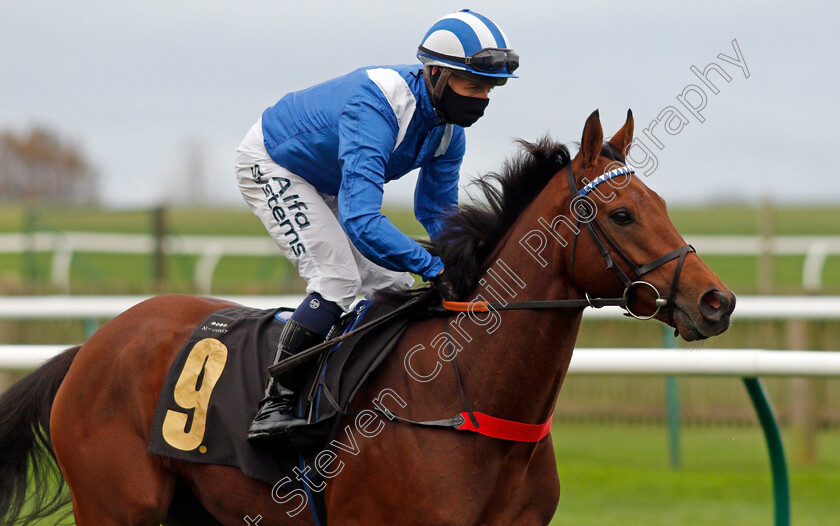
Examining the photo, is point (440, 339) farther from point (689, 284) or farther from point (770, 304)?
point (770, 304)

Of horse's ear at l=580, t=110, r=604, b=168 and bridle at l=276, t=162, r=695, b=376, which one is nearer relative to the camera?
bridle at l=276, t=162, r=695, b=376

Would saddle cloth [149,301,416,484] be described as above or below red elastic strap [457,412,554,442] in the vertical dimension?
below

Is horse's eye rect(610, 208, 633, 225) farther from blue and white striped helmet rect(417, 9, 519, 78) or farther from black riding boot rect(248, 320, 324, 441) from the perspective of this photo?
black riding boot rect(248, 320, 324, 441)

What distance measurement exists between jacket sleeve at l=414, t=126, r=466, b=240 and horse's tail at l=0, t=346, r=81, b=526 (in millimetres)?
1417

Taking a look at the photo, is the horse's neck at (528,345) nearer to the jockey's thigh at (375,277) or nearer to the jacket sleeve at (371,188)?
the jacket sleeve at (371,188)

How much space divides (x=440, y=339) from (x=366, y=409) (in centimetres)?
31

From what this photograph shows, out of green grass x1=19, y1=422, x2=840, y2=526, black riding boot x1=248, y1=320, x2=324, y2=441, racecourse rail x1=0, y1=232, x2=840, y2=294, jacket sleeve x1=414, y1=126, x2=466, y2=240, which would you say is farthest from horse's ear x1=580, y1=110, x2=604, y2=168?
racecourse rail x1=0, y1=232, x2=840, y2=294

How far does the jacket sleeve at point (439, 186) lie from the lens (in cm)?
337

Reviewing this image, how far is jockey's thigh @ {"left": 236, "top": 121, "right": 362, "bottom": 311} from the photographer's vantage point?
310 centimetres

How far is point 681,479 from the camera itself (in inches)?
231

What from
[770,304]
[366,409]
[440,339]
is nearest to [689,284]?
[440,339]

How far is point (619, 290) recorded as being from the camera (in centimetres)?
269

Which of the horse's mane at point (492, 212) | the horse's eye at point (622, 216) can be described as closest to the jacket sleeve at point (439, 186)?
the horse's mane at point (492, 212)

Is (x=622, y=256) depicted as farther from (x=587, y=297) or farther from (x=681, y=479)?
(x=681, y=479)
